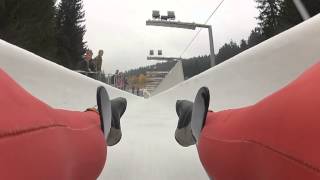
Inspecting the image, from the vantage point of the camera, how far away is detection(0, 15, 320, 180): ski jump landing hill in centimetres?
139

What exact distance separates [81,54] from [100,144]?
3422 centimetres

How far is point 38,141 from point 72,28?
115 feet

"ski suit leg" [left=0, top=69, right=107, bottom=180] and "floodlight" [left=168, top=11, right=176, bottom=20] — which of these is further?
"floodlight" [left=168, top=11, right=176, bottom=20]

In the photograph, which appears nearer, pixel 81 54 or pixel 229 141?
pixel 229 141

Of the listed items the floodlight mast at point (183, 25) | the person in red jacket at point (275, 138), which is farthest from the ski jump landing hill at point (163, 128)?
the floodlight mast at point (183, 25)

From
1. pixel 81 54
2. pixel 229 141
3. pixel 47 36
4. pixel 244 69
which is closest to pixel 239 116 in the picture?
pixel 229 141

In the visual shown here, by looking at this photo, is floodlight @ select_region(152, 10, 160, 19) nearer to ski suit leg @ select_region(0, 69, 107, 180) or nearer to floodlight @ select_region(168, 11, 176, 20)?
floodlight @ select_region(168, 11, 176, 20)

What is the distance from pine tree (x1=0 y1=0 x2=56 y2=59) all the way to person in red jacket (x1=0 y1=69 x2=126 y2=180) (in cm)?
1628

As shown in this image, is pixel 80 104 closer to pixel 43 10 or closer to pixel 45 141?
pixel 45 141

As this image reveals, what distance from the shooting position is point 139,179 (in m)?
1.23

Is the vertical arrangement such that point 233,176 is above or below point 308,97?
below

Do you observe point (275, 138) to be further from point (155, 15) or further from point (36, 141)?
point (155, 15)

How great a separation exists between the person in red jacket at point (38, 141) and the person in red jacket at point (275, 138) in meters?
0.27

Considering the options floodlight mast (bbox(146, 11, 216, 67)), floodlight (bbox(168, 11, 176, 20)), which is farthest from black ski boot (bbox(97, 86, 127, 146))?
floodlight (bbox(168, 11, 176, 20))
